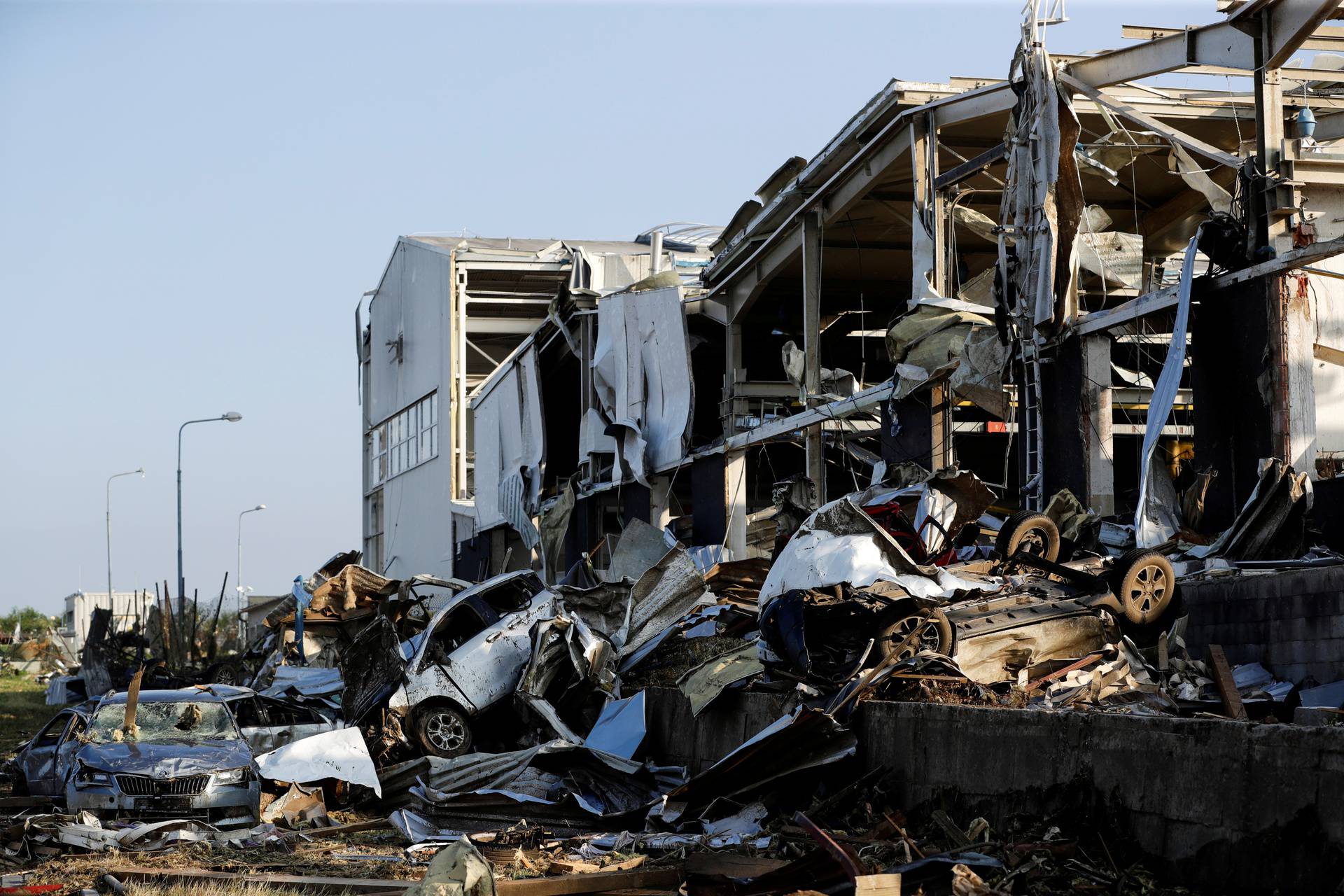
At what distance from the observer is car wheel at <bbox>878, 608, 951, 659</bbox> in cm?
1183

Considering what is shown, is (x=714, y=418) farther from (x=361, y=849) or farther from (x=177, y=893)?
(x=177, y=893)

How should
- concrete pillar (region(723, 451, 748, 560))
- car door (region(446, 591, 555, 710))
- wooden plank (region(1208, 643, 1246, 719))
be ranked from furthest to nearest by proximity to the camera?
concrete pillar (region(723, 451, 748, 560)) → car door (region(446, 591, 555, 710)) → wooden plank (region(1208, 643, 1246, 719))

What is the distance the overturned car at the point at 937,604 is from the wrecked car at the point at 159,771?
5.02 meters

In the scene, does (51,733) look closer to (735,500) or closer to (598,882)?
(598,882)

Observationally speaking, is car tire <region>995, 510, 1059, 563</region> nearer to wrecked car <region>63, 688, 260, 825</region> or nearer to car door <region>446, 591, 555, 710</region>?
car door <region>446, 591, 555, 710</region>

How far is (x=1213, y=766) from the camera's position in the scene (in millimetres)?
7203

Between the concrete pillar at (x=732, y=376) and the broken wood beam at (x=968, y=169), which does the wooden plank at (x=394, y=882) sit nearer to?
the broken wood beam at (x=968, y=169)

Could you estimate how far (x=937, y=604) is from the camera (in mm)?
12359

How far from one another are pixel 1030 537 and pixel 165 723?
8.96 meters

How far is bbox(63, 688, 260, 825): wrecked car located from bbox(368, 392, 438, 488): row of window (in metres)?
32.2

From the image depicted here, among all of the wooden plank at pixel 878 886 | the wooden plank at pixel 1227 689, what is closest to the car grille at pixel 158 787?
the wooden plank at pixel 878 886

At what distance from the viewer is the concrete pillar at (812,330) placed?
25078mm

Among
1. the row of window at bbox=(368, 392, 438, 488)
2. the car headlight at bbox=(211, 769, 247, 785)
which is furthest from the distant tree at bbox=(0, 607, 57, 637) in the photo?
the car headlight at bbox=(211, 769, 247, 785)

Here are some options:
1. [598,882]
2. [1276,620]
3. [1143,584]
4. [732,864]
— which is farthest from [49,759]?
[1276,620]
